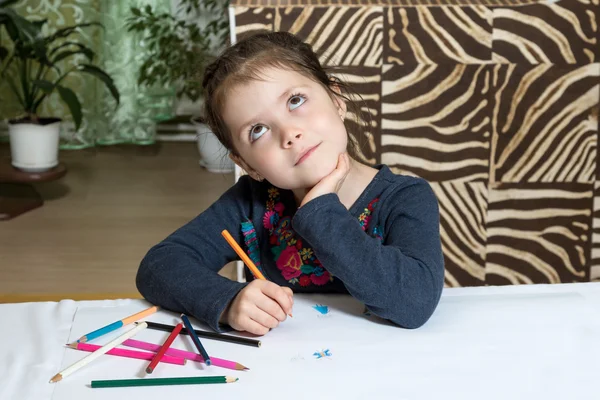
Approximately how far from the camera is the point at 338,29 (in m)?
1.91

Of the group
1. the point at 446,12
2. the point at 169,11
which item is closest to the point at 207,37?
the point at 169,11

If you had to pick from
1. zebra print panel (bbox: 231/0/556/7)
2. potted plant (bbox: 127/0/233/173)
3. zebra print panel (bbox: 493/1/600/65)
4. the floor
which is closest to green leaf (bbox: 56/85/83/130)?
the floor

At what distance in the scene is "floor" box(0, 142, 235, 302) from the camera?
8.59ft

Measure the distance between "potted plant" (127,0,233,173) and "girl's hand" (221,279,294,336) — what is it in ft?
9.55

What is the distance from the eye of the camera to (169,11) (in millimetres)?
4227

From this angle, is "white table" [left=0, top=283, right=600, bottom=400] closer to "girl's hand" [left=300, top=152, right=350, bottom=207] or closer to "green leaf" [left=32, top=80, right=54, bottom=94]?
"girl's hand" [left=300, top=152, right=350, bottom=207]

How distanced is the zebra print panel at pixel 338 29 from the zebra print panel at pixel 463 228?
0.38m

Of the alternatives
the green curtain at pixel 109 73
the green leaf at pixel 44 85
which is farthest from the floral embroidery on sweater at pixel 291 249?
the green curtain at pixel 109 73

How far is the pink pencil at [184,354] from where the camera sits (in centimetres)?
81

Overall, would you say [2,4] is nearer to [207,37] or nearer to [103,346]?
[207,37]

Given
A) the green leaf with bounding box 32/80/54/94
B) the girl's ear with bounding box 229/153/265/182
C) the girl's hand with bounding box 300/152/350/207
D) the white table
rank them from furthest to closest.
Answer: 1. the green leaf with bounding box 32/80/54/94
2. the girl's ear with bounding box 229/153/265/182
3. the girl's hand with bounding box 300/152/350/207
4. the white table

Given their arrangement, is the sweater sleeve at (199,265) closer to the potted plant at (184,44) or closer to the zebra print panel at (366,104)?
the zebra print panel at (366,104)

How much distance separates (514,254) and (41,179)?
2.14 meters

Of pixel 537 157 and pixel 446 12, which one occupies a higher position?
pixel 446 12
